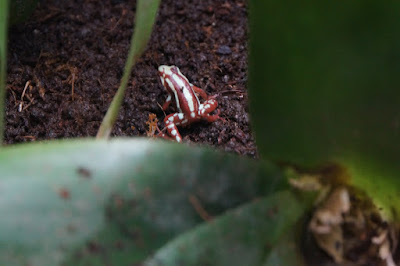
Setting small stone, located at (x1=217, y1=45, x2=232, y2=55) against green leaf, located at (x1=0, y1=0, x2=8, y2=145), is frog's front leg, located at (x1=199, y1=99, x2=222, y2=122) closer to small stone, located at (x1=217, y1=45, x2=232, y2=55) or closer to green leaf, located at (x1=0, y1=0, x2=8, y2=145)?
small stone, located at (x1=217, y1=45, x2=232, y2=55)

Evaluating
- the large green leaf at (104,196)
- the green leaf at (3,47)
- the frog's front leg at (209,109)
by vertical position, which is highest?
the green leaf at (3,47)

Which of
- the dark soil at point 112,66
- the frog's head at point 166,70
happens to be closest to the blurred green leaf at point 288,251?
the dark soil at point 112,66

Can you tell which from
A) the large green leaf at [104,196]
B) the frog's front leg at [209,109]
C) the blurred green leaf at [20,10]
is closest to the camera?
the large green leaf at [104,196]

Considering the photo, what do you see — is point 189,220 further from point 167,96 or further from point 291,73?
point 167,96

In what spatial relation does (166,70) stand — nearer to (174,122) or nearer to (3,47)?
(174,122)

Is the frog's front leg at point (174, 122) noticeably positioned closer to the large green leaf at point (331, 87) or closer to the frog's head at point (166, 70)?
the frog's head at point (166, 70)

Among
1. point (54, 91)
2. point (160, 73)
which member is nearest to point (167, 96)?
point (160, 73)
